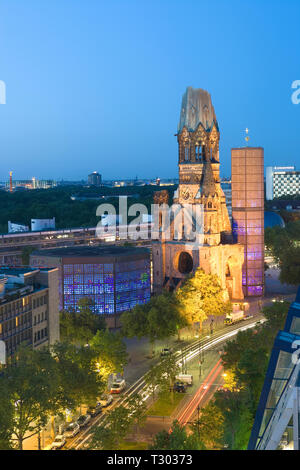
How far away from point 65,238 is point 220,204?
47236 millimetres

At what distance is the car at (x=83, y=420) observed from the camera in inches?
2455

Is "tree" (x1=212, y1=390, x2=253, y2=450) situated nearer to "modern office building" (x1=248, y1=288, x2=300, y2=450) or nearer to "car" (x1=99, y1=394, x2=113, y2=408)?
"modern office building" (x1=248, y1=288, x2=300, y2=450)

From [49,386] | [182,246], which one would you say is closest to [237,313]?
[182,246]

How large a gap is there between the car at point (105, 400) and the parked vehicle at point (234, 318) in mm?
34977

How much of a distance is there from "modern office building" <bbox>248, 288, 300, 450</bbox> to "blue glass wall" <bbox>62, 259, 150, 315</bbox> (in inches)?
2277

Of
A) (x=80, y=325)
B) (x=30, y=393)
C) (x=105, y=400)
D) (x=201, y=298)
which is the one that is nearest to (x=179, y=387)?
(x=105, y=400)

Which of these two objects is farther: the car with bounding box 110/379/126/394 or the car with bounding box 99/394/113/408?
the car with bounding box 110/379/126/394

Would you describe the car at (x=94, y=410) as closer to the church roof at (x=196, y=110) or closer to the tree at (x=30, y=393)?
the tree at (x=30, y=393)

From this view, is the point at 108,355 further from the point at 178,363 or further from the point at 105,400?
the point at 178,363

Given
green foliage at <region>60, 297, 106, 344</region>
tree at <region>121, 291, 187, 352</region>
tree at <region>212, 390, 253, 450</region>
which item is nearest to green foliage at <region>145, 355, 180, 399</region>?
tree at <region>212, 390, 253, 450</region>

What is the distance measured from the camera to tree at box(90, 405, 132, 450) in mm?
51594

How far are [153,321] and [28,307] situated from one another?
19798 mm

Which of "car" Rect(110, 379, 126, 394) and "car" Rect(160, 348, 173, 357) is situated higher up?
"car" Rect(160, 348, 173, 357)

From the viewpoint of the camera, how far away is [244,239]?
405 feet
